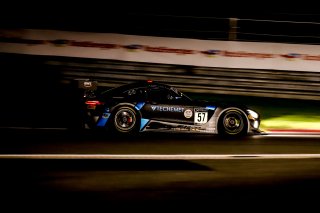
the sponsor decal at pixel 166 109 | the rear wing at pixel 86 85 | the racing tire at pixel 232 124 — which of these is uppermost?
the rear wing at pixel 86 85

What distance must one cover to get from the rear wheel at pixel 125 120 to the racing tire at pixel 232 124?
1.85 metres

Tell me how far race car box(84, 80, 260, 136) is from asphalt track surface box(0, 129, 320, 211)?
1.16 feet

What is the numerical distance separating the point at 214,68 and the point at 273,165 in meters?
9.02

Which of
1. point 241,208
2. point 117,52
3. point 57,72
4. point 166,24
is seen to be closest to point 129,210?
point 241,208

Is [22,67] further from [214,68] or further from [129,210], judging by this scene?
[129,210]

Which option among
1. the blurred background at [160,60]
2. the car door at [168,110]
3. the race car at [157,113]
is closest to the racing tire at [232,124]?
the race car at [157,113]

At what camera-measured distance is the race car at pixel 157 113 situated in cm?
1078

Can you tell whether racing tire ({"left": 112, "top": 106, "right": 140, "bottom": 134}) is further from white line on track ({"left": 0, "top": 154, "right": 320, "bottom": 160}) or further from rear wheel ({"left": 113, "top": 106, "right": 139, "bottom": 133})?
white line on track ({"left": 0, "top": 154, "right": 320, "bottom": 160})

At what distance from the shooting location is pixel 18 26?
17.0 m

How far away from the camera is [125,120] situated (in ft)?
35.9

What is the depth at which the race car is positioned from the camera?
10.8 m

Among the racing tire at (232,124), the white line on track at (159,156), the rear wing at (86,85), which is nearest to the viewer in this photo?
the white line on track at (159,156)

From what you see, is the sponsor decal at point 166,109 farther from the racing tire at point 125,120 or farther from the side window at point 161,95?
the racing tire at point 125,120

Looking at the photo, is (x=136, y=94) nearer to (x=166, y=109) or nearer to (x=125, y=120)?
(x=125, y=120)
